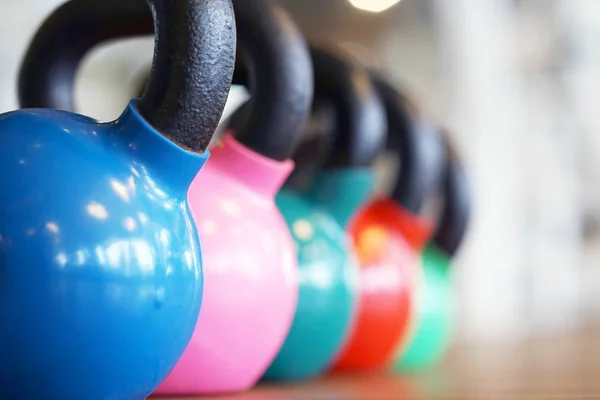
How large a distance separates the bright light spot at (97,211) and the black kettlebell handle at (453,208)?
70 centimetres

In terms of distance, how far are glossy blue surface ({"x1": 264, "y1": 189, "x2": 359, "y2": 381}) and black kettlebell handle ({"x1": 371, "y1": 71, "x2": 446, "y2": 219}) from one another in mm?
182

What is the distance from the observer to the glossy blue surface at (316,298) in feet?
2.49

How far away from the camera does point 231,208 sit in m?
0.63

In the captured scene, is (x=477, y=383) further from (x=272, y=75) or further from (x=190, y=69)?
(x=190, y=69)

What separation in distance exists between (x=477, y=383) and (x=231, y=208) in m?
0.38

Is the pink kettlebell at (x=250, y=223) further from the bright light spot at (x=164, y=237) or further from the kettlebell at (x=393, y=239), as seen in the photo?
the kettlebell at (x=393, y=239)

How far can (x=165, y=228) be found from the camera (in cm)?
47

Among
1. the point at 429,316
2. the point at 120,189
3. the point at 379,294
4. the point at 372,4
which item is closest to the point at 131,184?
the point at 120,189

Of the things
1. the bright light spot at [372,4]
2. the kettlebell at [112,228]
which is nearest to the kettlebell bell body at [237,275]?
the kettlebell at [112,228]

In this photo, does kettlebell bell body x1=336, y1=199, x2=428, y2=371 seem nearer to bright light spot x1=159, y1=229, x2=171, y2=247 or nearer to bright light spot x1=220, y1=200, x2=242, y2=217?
bright light spot x1=220, y1=200, x2=242, y2=217

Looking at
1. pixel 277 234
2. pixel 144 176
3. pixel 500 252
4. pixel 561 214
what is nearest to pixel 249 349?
pixel 277 234

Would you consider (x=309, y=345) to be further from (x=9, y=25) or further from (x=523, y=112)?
(x=523, y=112)

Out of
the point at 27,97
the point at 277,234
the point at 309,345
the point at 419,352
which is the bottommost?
the point at 419,352

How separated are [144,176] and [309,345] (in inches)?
13.5
